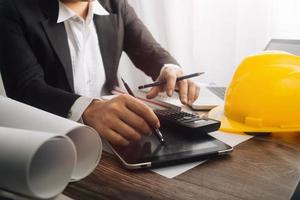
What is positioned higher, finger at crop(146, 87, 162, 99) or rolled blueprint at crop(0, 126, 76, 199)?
rolled blueprint at crop(0, 126, 76, 199)

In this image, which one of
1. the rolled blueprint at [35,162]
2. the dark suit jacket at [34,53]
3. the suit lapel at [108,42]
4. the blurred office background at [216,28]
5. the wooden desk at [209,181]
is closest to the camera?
the rolled blueprint at [35,162]

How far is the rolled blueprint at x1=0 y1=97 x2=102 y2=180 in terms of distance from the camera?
34cm

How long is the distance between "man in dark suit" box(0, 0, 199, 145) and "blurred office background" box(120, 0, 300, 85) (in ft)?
0.98

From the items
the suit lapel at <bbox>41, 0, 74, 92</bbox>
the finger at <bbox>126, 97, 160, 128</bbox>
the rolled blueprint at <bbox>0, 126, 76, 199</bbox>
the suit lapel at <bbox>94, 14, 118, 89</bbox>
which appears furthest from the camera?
the suit lapel at <bbox>94, 14, 118, 89</bbox>

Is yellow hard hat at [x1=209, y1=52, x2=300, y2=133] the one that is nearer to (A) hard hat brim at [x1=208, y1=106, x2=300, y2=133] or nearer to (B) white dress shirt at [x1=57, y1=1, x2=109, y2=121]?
(A) hard hat brim at [x1=208, y1=106, x2=300, y2=133]

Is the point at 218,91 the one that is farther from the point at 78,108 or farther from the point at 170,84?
the point at 78,108

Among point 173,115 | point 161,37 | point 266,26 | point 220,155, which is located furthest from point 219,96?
point 161,37

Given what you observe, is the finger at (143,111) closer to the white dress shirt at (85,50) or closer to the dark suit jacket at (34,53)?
the dark suit jacket at (34,53)

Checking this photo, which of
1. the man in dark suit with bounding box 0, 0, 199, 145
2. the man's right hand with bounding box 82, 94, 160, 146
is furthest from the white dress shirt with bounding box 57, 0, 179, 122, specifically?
the man's right hand with bounding box 82, 94, 160, 146

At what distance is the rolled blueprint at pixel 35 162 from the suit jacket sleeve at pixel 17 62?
0.48 metres

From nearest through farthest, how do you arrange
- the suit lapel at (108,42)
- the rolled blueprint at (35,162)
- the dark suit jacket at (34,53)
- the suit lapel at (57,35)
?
the rolled blueprint at (35,162), the dark suit jacket at (34,53), the suit lapel at (57,35), the suit lapel at (108,42)

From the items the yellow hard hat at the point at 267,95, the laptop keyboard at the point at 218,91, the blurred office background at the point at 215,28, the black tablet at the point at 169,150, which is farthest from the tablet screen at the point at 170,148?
the blurred office background at the point at 215,28

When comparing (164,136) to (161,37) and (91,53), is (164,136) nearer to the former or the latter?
(91,53)

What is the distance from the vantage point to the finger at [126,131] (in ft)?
1.76
